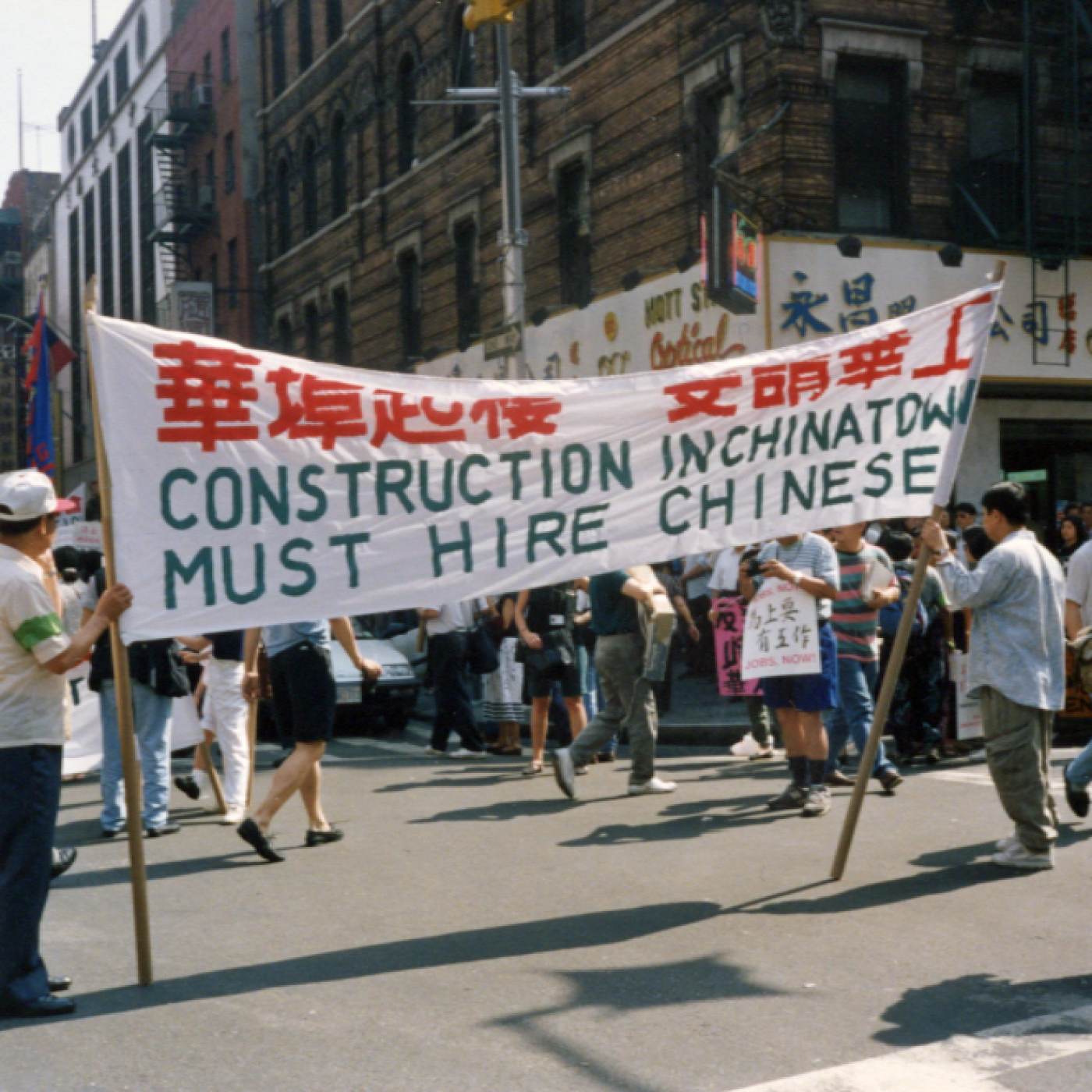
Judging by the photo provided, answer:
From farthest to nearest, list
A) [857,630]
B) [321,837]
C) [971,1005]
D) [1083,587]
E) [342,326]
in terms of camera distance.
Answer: [342,326] → [857,630] → [321,837] → [1083,587] → [971,1005]

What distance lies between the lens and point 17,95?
80.3m

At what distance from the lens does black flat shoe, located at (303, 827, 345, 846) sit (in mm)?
8773

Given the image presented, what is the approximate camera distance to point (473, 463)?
657 cm

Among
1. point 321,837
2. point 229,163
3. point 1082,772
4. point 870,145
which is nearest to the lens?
point 1082,772

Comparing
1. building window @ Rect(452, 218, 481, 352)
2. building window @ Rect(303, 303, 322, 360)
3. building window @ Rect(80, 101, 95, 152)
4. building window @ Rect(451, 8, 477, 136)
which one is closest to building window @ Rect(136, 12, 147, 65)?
building window @ Rect(80, 101, 95, 152)

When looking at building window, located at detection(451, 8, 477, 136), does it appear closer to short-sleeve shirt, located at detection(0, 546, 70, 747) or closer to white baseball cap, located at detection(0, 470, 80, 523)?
white baseball cap, located at detection(0, 470, 80, 523)

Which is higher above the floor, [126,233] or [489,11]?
[126,233]

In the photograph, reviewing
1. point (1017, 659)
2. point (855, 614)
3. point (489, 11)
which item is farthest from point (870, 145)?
point (1017, 659)

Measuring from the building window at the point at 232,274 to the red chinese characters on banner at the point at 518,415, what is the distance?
33885 mm

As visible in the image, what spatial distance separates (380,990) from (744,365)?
3.10 metres

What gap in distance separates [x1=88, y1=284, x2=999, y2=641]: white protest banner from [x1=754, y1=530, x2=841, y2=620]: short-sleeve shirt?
220cm

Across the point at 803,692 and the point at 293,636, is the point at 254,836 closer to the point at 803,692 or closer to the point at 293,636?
the point at 293,636

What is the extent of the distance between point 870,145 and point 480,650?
29.6 feet

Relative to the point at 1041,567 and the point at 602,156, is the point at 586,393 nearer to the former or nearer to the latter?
the point at 1041,567
